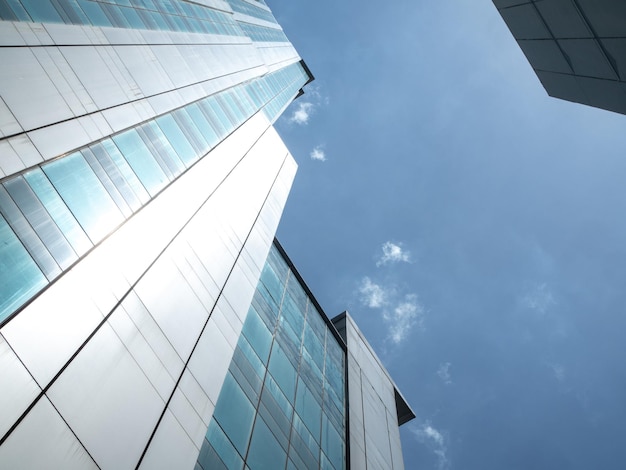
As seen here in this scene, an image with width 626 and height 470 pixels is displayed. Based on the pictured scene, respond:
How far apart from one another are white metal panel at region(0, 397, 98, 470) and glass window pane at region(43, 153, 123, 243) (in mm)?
4617

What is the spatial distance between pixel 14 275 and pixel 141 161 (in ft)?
23.9

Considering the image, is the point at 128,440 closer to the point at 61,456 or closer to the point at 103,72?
the point at 61,456

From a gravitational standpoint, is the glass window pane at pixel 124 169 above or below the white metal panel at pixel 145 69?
below

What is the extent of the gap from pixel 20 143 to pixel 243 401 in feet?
39.8

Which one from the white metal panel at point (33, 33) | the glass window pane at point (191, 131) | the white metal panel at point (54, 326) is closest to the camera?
the white metal panel at point (54, 326)

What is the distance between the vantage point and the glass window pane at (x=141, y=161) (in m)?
15.0

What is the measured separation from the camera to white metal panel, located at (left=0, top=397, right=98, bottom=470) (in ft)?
24.9

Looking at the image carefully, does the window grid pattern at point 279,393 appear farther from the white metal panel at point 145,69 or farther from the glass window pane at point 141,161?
the white metal panel at point 145,69

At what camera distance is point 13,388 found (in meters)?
8.03

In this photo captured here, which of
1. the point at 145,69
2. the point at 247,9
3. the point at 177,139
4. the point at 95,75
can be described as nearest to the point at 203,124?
the point at 177,139

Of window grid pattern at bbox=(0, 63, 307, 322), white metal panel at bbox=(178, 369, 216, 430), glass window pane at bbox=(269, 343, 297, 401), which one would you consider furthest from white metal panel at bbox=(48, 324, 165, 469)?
glass window pane at bbox=(269, 343, 297, 401)

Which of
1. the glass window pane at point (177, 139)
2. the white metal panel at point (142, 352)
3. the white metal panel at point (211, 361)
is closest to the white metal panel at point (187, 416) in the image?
the white metal panel at point (142, 352)

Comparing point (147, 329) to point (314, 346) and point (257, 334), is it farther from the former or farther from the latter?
point (314, 346)

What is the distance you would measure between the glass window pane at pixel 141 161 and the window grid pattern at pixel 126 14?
3.82 meters
